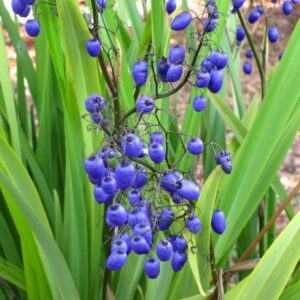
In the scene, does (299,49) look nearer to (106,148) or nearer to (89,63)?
(89,63)

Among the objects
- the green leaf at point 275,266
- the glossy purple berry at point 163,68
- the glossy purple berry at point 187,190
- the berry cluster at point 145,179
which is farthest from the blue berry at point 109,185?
the green leaf at point 275,266

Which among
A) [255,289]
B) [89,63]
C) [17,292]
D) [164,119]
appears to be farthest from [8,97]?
[255,289]

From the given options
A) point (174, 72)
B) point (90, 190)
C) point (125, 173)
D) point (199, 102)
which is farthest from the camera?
point (90, 190)

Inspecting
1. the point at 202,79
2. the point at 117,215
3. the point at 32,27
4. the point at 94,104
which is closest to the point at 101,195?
the point at 117,215

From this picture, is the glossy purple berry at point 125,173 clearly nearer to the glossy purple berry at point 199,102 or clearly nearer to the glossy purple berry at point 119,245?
the glossy purple berry at point 119,245

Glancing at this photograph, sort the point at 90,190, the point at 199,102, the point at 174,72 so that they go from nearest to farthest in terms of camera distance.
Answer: the point at 174,72, the point at 199,102, the point at 90,190

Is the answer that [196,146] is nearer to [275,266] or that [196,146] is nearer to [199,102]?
[199,102]
